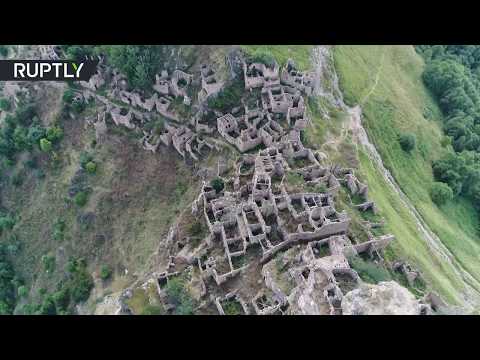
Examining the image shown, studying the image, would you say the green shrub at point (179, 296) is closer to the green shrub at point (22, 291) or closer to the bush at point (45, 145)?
the green shrub at point (22, 291)

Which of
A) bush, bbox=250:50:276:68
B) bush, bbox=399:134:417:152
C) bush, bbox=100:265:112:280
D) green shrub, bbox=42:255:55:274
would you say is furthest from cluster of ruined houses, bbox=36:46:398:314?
green shrub, bbox=42:255:55:274

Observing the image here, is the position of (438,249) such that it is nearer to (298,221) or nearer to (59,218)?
(298,221)

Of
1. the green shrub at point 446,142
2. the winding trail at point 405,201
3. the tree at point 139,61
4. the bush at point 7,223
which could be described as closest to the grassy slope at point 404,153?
the green shrub at point 446,142

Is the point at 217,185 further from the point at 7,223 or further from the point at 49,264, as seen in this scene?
the point at 7,223

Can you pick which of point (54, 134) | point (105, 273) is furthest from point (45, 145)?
point (105, 273)

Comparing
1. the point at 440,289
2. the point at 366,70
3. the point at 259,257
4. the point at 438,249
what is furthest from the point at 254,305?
the point at 366,70

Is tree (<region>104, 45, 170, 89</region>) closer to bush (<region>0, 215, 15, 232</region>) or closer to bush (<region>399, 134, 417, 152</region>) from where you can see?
bush (<region>0, 215, 15, 232</region>)

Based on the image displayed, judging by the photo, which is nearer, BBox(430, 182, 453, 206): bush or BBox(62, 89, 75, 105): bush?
BBox(430, 182, 453, 206): bush
